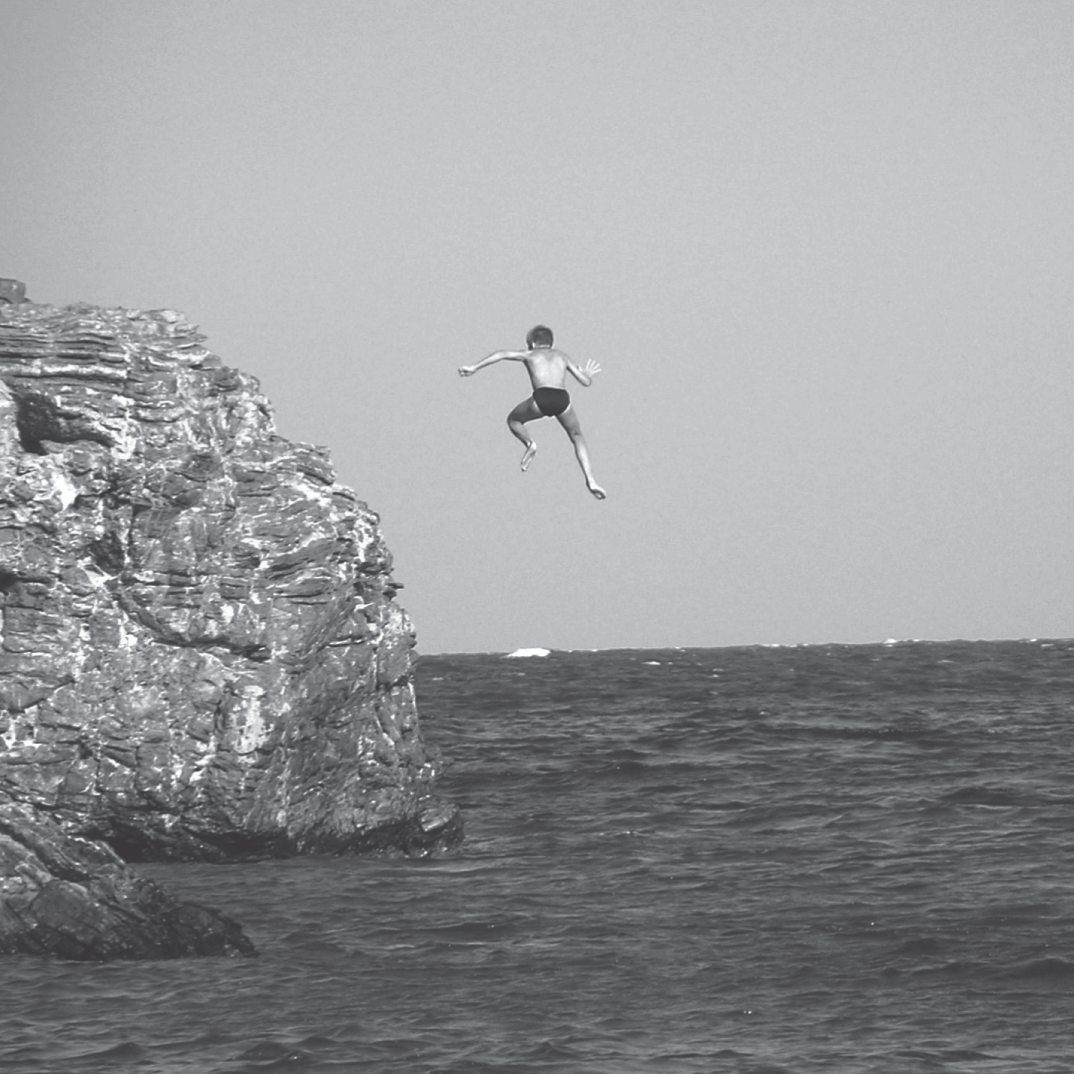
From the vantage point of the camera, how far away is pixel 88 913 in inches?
715

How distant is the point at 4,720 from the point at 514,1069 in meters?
10.5

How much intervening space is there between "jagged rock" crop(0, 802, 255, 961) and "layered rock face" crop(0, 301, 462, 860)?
3.21 m

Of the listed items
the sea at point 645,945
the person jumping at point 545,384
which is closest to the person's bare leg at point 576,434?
the person jumping at point 545,384

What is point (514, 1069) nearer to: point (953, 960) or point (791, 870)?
point (953, 960)

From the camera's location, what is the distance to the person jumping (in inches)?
742

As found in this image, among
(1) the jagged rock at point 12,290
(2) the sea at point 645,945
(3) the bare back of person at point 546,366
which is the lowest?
(2) the sea at point 645,945

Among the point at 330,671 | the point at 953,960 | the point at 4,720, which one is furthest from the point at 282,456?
the point at 953,960

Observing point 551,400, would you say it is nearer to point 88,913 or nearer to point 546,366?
point 546,366

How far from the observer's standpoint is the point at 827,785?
3183 cm

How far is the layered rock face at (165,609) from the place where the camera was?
22.4m

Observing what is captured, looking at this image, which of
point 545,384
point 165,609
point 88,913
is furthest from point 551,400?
point 88,913

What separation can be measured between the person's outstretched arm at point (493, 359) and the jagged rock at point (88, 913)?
645 centimetres

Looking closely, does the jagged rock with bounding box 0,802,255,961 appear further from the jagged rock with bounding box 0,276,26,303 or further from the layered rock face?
the jagged rock with bounding box 0,276,26,303

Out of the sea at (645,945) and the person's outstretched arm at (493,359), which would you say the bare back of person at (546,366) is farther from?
the sea at (645,945)
